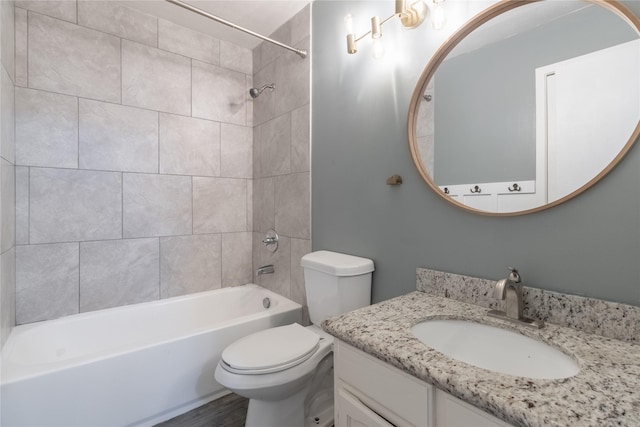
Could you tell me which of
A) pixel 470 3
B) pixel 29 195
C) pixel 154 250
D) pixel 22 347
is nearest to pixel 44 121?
pixel 29 195

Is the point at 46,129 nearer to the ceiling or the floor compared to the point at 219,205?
nearer to the ceiling

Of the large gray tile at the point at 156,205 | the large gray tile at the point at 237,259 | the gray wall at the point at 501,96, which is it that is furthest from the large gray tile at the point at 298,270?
the gray wall at the point at 501,96

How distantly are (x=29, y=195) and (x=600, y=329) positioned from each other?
8.89 feet

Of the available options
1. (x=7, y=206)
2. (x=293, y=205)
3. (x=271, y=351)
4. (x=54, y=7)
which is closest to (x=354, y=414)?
(x=271, y=351)

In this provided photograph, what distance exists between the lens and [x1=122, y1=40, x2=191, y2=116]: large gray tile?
2.04 m

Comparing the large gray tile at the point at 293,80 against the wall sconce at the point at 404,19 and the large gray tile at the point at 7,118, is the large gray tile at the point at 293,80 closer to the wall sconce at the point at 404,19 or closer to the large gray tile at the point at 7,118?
the wall sconce at the point at 404,19

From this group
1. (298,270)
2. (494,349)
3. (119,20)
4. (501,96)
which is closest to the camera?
(494,349)

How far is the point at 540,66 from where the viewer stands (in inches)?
38.7

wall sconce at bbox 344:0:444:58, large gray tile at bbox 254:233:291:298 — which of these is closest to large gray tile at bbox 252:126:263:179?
large gray tile at bbox 254:233:291:298

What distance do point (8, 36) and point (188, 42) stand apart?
102cm

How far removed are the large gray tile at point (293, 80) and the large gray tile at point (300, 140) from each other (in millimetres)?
68

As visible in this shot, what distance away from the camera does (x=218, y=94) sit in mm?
2412

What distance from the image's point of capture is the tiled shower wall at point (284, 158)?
2.04m

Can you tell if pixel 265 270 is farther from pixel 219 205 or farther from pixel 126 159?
pixel 126 159
